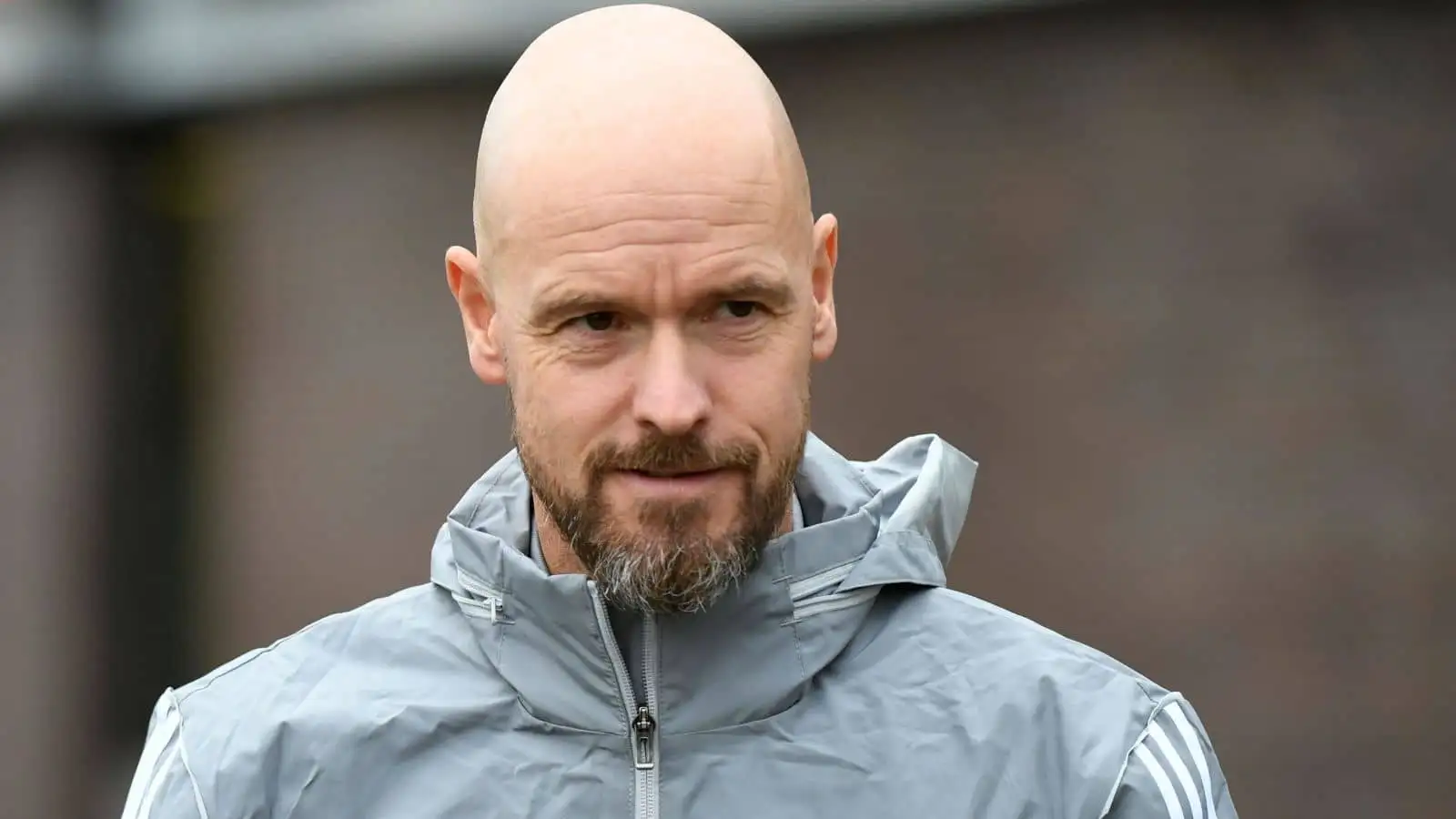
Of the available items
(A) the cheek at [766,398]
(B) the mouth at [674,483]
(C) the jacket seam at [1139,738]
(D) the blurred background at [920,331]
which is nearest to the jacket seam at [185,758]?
(B) the mouth at [674,483]

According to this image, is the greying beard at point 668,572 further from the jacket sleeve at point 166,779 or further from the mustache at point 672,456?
the jacket sleeve at point 166,779

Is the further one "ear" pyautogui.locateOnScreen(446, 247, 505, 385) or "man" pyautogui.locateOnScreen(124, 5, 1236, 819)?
"ear" pyautogui.locateOnScreen(446, 247, 505, 385)

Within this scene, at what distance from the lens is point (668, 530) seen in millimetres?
1468

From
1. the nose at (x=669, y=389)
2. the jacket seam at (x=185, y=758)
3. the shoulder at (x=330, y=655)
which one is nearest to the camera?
the nose at (x=669, y=389)

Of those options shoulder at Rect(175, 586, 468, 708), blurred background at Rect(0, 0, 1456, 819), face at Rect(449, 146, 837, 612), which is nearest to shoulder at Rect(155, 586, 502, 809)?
shoulder at Rect(175, 586, 468, 708)

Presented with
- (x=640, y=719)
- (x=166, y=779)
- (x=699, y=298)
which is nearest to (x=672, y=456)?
(x=699, y=298)

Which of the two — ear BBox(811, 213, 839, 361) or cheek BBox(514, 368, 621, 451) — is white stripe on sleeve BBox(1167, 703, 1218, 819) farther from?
cheek BBox(514, 368, 621, 451)

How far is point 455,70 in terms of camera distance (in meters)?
3.48

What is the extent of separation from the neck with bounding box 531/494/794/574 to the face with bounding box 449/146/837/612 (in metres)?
0.09

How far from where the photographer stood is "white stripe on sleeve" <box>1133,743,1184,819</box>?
143cm

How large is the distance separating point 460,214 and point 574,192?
6.91ft

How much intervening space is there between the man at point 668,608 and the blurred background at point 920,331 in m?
1.57

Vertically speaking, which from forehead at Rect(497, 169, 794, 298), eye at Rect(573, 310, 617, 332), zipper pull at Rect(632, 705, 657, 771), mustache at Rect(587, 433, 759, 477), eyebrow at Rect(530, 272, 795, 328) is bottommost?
zipper pull at Rect(632, 705, 657, 771)

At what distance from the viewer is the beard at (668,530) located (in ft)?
4.76
